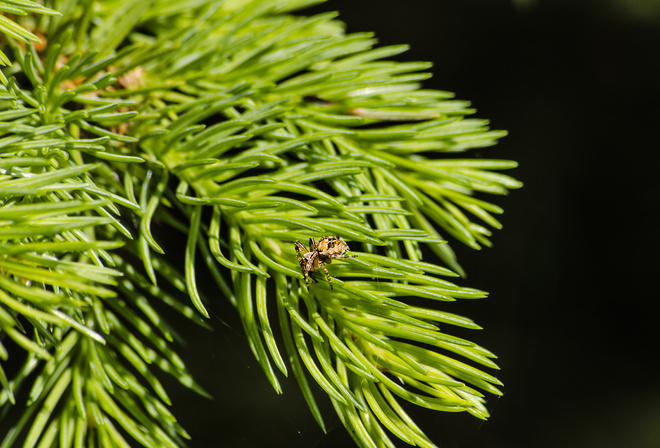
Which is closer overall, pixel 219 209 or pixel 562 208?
pixel 219 209

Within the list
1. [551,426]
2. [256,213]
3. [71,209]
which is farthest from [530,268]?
[71,209]

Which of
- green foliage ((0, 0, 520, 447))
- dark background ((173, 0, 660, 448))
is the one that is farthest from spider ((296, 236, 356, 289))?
dark background ((173, 0, 660, 448))

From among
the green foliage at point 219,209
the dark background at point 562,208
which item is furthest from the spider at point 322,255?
the dark background at point 562,208

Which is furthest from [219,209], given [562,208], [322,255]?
[562,208]

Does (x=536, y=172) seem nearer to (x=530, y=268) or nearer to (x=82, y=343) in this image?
(x=530, y=268)

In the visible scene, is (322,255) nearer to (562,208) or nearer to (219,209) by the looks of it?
(219,209)

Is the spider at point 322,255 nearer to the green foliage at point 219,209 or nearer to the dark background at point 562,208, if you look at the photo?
the green foliage at point 219,209

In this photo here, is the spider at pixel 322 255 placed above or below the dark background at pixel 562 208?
below

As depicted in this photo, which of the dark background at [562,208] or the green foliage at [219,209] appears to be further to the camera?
the dark background at [562,208]
